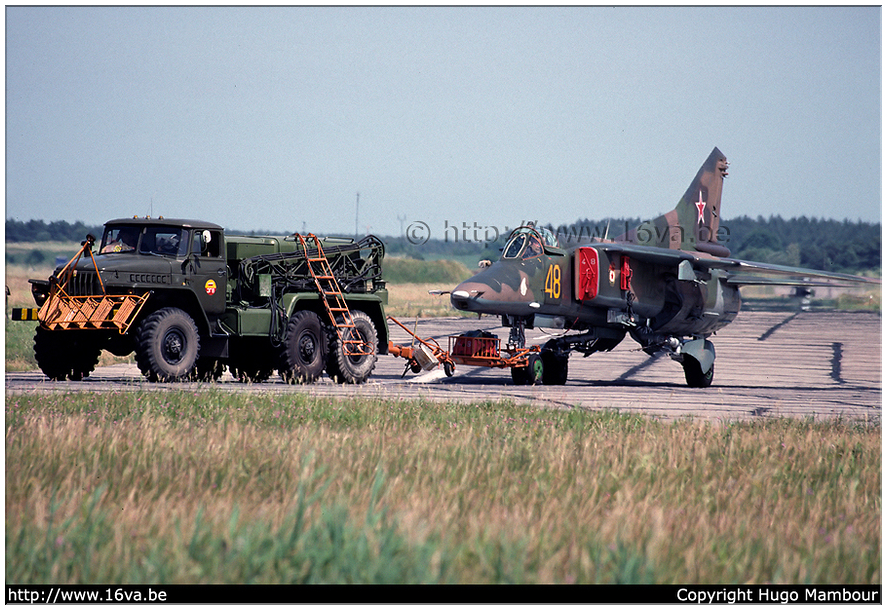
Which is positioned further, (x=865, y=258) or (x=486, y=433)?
(x=865, y=258)

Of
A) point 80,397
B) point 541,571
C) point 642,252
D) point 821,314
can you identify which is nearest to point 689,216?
point 642,252

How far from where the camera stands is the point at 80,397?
38.4 ft

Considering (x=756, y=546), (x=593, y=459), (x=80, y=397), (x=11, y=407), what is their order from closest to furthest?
(x=756, y=546) < (x=593, y=459) < (x=11, y=407) < (x=80, y=397)

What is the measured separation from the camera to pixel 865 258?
59938 millimetres

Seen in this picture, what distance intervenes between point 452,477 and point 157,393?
597cm

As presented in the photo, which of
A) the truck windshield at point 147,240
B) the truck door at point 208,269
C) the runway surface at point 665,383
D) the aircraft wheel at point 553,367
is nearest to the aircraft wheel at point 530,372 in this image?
the aircraft wheel at point 553,367

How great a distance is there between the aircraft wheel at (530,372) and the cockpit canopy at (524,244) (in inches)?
77.0

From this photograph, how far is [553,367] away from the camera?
1873 cm

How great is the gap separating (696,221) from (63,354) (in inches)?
537

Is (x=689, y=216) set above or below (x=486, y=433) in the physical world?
above

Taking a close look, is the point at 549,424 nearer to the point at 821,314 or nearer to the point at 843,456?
the point at 843,456

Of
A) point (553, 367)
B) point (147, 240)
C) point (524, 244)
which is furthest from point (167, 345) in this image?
point (553, 367)

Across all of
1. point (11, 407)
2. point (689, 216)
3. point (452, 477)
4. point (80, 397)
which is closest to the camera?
point (452, 477)

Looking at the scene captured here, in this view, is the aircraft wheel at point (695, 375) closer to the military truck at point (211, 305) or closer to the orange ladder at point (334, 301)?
the military truck at point (211, 305)
